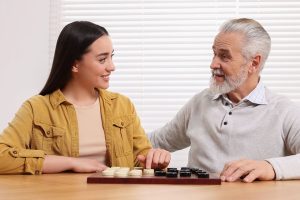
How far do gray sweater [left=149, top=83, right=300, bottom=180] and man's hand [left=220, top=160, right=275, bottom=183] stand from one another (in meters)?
0.37

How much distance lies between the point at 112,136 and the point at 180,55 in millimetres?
1122

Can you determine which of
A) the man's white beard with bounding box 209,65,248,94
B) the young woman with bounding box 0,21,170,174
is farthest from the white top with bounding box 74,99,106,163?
the man's white beard with bounding box 209,65,248,94

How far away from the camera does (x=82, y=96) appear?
236cm

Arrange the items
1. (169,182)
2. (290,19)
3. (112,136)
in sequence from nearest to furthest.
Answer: (169,182) < (112,136) < (290,19)

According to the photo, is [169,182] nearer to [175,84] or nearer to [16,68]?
[175,84]

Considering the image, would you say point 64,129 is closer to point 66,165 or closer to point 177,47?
point 66,165

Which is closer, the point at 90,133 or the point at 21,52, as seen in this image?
the point at 90,133

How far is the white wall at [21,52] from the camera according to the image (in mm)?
3379

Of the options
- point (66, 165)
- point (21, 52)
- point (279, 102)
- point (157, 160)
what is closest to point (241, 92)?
point (279, 102)

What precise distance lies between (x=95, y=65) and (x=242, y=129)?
658 mm

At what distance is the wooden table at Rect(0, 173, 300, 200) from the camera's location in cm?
140

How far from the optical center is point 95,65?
2.34 metres

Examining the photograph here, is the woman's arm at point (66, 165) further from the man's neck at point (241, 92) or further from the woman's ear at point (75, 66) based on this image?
the man's neck at point (241, 92)

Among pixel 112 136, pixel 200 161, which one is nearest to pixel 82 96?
pixel 112 136
